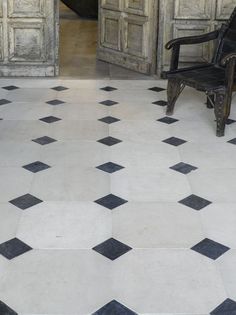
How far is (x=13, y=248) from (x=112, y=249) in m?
0.49

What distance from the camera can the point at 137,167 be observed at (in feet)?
12.8

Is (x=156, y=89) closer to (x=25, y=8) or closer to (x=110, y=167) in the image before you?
(x=25, y=8)

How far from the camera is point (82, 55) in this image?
7.55 metres

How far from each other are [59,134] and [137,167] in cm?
90

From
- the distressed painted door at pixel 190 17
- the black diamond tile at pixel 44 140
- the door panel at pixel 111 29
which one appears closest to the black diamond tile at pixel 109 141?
the black diamond tile at pixel 44 140

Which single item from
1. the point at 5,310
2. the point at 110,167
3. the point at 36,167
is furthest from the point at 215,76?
the point at 5,310

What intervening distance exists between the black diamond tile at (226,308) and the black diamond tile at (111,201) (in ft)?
3.38

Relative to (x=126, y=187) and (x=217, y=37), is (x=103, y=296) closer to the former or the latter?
(x=126, y=187)

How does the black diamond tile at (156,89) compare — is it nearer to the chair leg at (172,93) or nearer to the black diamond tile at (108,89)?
the black diamond tile at (108,89)

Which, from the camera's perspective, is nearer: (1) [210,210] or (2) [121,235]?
(2) [121,235]

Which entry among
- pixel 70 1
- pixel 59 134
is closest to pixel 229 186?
pixel 59 134

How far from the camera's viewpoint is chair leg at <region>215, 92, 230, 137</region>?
14.5ft

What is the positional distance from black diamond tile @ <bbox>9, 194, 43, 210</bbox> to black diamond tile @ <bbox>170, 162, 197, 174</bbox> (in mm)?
1004

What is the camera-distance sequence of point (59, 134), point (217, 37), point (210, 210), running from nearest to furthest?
point (210, 210) → point (59, 134) → point (217, 37)
